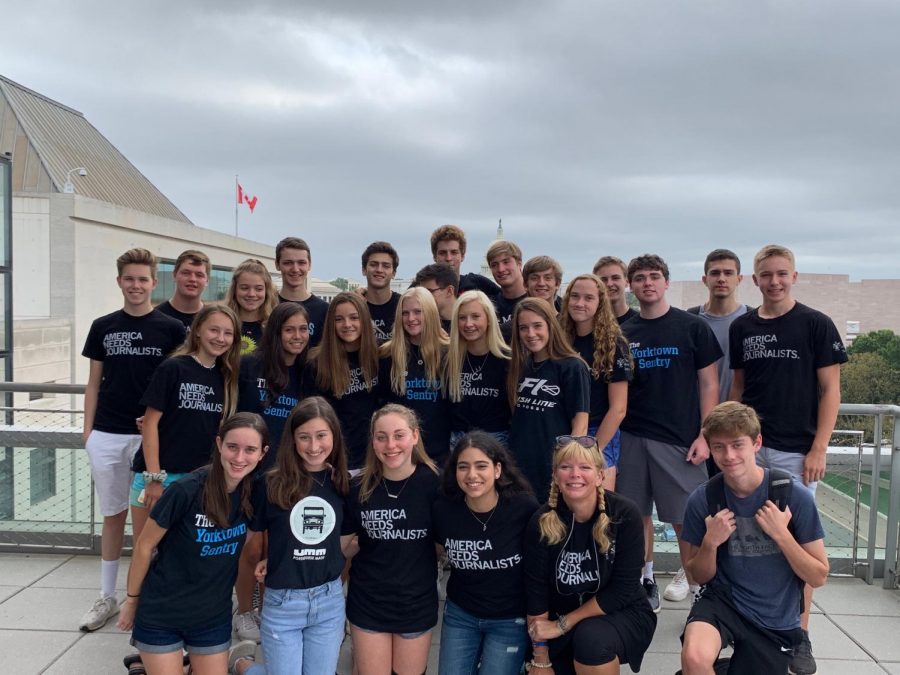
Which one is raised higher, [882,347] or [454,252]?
[454,252]

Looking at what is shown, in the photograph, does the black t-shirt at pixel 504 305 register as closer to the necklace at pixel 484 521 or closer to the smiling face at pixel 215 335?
the necklace at pixel 484 521

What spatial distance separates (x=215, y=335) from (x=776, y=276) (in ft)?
9.83

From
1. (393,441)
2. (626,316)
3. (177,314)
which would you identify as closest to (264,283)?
(177,314)

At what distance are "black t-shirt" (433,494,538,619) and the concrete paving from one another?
64 cm

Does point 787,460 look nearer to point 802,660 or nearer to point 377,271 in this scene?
point 802,660

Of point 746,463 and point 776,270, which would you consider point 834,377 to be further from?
point 746,463

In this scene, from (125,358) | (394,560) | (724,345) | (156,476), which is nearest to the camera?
(394,560)

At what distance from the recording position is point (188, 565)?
3.17m

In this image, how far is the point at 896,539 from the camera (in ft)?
14.7

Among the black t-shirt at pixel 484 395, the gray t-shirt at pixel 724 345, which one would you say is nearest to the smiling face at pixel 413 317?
the black t-shirt at pixel 484 395

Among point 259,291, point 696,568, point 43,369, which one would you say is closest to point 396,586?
point 696,568

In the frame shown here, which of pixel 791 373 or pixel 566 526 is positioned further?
pixel 791 373

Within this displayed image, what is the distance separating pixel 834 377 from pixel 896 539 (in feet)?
4.86

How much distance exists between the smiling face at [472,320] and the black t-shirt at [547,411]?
397 mm
